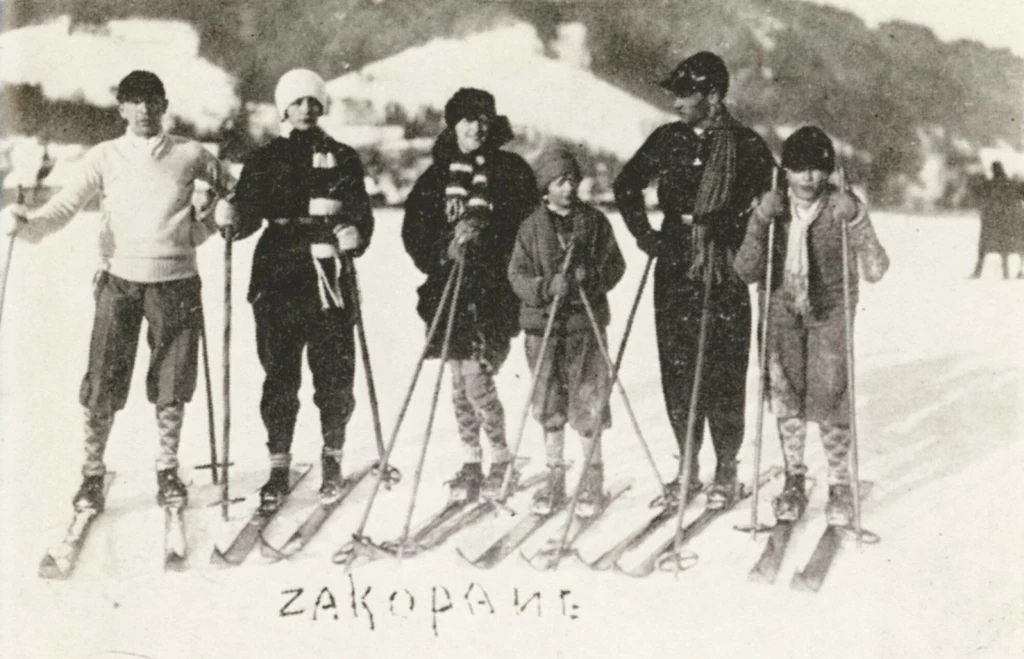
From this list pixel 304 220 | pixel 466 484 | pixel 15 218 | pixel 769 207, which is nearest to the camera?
pixel 769 207

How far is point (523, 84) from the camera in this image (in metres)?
3.06

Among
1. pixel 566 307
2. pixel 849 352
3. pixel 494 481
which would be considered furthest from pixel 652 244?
pixel 494 481

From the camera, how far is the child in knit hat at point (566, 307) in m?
2.77

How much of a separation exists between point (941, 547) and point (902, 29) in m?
1.59

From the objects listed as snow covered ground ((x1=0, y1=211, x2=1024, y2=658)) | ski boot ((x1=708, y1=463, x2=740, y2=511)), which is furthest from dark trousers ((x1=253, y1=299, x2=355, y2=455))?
ski boot ((x1=708, y1=463, x2=740, y2=511))

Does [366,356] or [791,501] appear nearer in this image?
[791,501]

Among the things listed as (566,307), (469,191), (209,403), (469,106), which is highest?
(469,106)

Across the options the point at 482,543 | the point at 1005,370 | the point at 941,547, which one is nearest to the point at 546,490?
the point at 482,543

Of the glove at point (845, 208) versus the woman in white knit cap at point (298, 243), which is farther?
the woman in white knit cap at point (298, 243)

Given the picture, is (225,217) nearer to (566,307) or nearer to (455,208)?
(455,208)

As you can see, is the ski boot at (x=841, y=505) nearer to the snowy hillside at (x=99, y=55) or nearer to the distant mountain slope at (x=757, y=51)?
the distant mountain slope at (x=757, y=51)

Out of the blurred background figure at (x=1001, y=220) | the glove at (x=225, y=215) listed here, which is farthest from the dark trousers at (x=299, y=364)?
the blurred background figure at (x=1001, y=220)

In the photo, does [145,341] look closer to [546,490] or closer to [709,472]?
[546,490]

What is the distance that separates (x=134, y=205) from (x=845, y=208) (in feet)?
6.61
